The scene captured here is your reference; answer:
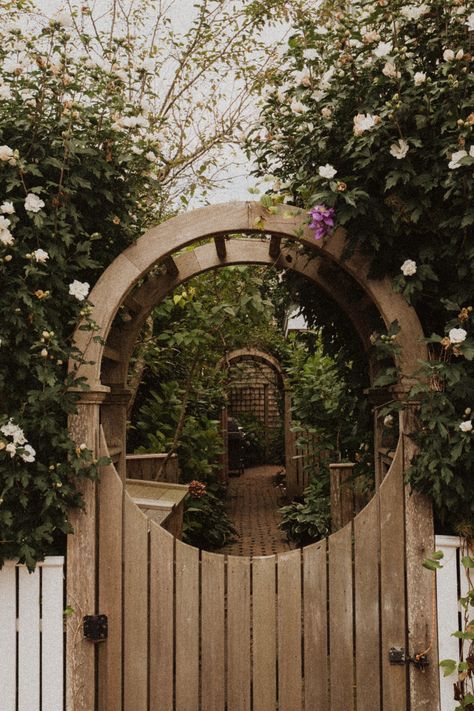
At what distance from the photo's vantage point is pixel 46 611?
2.61 m

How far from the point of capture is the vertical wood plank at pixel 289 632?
8.68ft

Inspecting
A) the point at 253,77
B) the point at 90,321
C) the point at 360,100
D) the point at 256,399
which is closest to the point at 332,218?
the point at 360,100

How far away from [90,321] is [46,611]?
124cm

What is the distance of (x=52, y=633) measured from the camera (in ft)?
8.54

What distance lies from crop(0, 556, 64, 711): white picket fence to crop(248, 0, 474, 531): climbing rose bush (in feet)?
5.24

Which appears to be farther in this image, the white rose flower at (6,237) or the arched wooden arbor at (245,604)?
the arched wooden arbor at (245,604)

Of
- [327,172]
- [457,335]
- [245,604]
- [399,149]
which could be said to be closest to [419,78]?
[399,149]

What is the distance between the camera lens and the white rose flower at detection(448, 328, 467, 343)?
2344 mm

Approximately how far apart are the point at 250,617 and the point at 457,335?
58.1 inches

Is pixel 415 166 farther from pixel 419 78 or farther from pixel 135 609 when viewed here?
pixel 135 609

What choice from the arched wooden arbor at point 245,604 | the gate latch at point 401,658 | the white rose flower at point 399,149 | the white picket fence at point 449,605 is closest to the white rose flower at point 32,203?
the arched wooden arbor at point 245,604

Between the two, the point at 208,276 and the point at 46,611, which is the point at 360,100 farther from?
the point at 208,276

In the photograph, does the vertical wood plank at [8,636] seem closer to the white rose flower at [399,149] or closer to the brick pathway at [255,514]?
the white rose flower at [399,149]

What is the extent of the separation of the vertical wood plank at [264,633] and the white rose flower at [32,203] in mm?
1726
